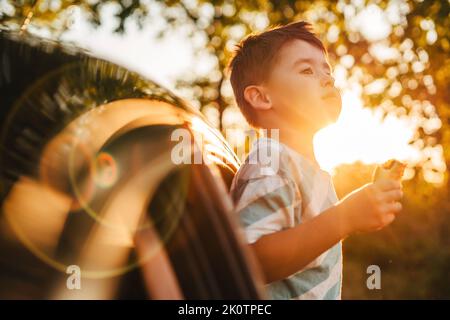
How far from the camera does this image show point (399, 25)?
8.59 meters

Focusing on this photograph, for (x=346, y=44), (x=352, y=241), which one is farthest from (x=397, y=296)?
(x=346, y=44)

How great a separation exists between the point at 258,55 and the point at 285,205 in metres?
0.86

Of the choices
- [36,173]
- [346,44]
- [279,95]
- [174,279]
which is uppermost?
[346,44]

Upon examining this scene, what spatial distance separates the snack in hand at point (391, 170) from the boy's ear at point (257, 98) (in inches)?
28.8

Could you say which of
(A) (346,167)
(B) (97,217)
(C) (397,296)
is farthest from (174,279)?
(C) (397,296)

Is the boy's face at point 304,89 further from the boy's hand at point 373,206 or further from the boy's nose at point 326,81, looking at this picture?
the boy's hand at point 373,206

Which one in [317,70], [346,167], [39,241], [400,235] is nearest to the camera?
[39,241]

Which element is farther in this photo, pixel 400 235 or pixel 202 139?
pixel 400 235

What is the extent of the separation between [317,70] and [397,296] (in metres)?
10.5

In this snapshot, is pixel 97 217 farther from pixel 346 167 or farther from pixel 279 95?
pixel 346 167

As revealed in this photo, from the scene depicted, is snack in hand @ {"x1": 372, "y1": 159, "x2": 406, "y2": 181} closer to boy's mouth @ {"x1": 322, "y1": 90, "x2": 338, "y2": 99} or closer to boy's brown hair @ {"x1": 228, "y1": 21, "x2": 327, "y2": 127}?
boy's mouth @ {"x1": 322, "y1": 90, "x2": 338, "y2": 99}

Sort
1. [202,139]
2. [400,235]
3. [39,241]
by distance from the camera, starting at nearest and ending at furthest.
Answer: [39,241], [202,139], [400,235]

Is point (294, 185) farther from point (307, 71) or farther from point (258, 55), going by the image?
point (258, 55)

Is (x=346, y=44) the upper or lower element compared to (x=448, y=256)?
upper
